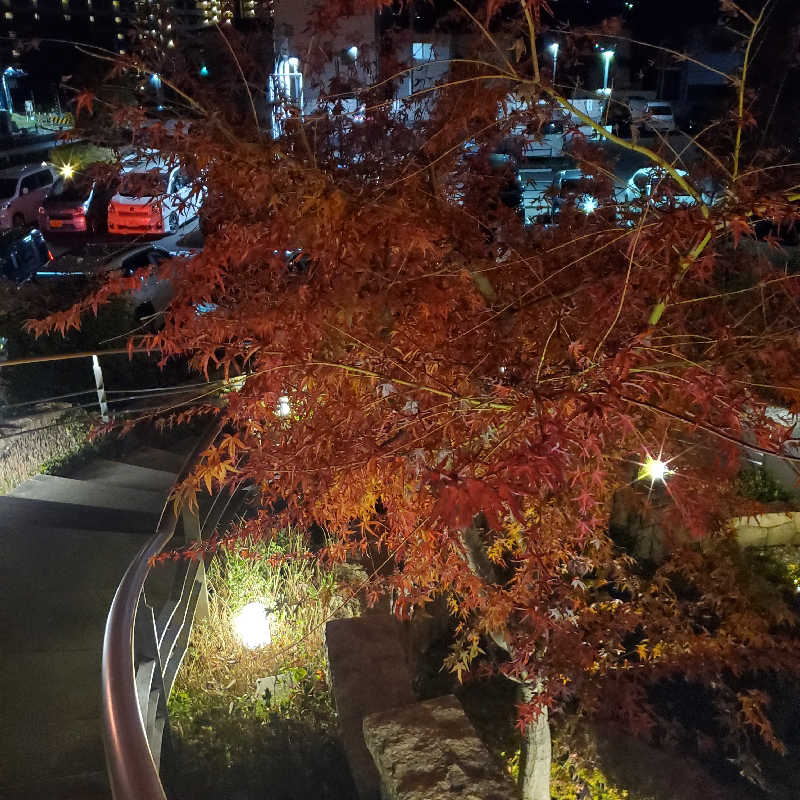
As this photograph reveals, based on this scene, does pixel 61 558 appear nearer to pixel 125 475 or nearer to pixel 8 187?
pixel 125 475

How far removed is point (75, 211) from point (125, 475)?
1347 cm

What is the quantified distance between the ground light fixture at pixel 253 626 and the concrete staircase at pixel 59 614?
68 centimetres

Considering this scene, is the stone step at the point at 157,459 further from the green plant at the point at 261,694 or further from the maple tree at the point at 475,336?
the maple tree at the point at 475,336

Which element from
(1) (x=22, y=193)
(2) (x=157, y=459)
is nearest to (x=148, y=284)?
(2) (x=157, y=459)

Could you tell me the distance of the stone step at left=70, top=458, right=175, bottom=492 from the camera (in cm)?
763

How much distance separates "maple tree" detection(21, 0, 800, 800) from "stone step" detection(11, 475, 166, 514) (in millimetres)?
2491

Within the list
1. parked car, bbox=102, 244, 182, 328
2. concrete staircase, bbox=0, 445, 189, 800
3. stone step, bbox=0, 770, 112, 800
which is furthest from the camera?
parked car, bbox=102, 244, 182, 328

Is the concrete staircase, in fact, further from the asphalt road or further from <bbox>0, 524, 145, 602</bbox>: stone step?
the asphalt road

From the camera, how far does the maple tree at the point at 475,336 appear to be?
3252 mm

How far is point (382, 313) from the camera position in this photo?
12.8 feet

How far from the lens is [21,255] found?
48.6 ft

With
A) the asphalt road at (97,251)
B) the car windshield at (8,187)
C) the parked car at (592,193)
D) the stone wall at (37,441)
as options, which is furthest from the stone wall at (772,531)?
the car windshield at (8,187)

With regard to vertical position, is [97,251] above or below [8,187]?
above

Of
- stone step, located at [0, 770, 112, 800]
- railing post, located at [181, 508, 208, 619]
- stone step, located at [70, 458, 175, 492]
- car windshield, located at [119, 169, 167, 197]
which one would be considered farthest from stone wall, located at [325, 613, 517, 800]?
stone step, located at [70, 458, 175, 492]
